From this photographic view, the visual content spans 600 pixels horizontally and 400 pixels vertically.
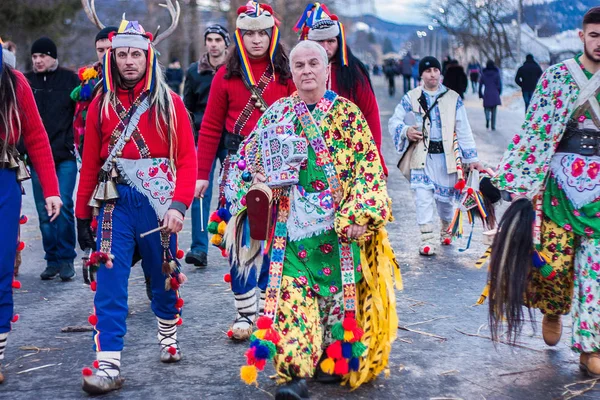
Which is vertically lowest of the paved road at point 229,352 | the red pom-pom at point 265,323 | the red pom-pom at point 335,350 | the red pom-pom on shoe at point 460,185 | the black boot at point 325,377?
the paved road at point 229,352

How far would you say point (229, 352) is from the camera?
5.49m

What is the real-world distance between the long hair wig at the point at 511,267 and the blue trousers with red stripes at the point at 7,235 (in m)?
2.86

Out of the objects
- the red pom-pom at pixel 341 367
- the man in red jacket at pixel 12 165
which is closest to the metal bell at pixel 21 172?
the man in red jacket at pixel 12 165

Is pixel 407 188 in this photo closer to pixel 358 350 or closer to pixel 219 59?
pixel 219 59

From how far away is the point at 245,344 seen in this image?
5703mm

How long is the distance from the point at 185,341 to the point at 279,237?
1438mm

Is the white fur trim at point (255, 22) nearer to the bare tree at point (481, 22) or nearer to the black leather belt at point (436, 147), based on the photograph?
the black leather belt at point (436, 147)

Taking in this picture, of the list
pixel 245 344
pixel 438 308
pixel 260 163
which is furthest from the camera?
pixel 438 308

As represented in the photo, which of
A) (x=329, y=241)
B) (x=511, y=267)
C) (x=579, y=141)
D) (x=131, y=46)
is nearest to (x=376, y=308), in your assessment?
(x=329, y=241)

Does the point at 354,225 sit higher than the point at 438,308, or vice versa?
the point at 354,225

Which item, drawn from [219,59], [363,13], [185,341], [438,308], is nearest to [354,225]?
[185,341]

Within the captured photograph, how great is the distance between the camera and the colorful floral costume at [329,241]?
15.1 ft

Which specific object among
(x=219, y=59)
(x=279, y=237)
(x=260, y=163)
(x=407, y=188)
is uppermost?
(x=219, y=59)

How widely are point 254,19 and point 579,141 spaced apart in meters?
2.26
